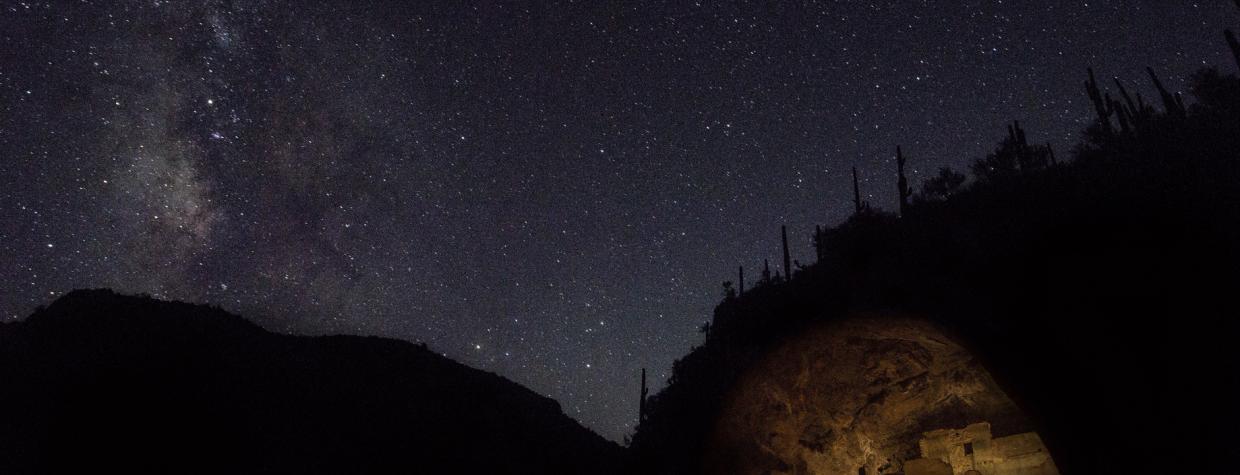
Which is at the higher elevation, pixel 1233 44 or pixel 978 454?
pixel 1233 44

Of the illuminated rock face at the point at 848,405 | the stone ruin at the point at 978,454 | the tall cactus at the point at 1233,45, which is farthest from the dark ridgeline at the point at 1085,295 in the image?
the tall cactus at the point at 1233,45

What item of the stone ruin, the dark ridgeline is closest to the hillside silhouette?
the dark ridgeline

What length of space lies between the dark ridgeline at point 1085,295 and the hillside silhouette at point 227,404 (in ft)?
38.7

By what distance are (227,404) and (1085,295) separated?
22.7 meters

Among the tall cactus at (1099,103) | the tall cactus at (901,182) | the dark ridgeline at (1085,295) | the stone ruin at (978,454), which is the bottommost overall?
the stone ruin at (978,454)

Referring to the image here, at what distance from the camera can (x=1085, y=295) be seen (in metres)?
7.81

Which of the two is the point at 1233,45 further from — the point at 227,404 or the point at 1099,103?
the point at 227,404

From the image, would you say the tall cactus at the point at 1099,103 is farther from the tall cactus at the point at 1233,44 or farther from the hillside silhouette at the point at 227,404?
the hillside silhouette at the point at 227,404

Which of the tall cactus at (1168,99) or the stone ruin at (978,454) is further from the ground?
the tall cactus at (1168,99)

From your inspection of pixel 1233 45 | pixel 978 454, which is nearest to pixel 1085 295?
pixel 978 454

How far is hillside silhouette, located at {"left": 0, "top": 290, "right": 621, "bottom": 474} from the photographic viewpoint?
17469mm

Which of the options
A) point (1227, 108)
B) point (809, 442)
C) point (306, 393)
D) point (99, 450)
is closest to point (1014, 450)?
point (809, 442)

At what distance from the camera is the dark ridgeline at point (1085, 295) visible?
6.77 meters

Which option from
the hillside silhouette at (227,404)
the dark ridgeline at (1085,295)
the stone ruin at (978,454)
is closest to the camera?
the dark ridgeline at (1085,295)
